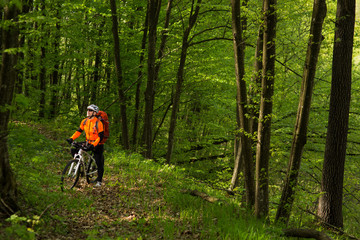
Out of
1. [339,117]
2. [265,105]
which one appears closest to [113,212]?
[265,105]

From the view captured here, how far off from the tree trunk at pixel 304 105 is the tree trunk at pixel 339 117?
2.83 meters

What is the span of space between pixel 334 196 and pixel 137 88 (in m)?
11.0

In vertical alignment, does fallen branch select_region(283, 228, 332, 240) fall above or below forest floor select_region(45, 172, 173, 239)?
above

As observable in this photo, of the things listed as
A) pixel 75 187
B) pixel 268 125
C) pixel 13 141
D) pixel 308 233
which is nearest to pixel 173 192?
pixel 75 187

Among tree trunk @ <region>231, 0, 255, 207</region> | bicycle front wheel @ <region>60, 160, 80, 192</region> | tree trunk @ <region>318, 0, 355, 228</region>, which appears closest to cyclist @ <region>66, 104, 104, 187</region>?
bicycle front wheel @ <region>60, 160, 80, 192</region>

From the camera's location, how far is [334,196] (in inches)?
357

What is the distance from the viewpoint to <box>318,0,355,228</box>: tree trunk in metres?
9.07

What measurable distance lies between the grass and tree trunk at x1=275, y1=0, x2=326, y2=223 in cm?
90

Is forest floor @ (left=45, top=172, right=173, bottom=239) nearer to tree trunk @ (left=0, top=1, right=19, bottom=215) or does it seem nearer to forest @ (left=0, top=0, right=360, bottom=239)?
forest @ (left=0, top=0, right=360, bottom=239)

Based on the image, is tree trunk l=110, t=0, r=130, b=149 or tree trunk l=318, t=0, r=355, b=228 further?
tree trunk l=110, t=0, r=130, b=149

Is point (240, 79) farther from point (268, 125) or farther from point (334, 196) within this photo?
point (334, 196)

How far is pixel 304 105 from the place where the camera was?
669cm

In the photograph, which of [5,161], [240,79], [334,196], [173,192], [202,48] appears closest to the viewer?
[5,161]

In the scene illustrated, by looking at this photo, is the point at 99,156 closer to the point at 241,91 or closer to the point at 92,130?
the point at 92,130
